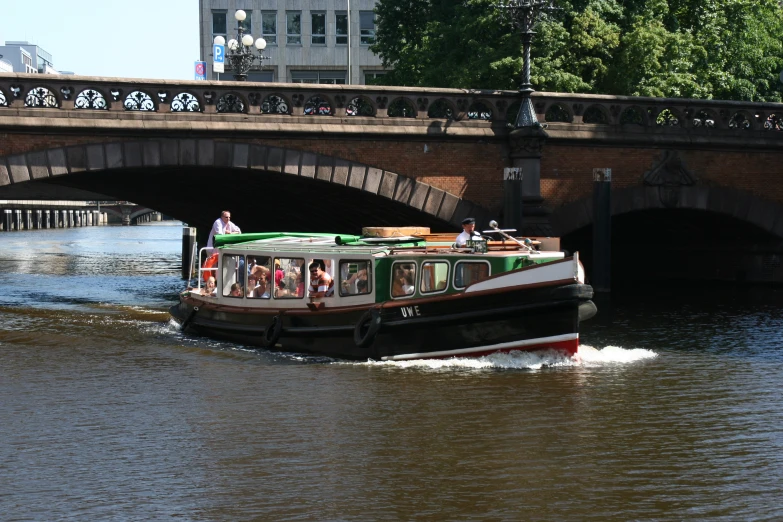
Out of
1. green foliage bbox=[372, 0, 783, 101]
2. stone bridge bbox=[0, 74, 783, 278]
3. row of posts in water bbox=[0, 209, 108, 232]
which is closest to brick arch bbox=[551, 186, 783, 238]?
stone bridge bbox=[0, 74, 783, 278]

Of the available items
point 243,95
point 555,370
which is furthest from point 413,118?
point 555,370

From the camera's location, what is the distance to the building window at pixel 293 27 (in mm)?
75562

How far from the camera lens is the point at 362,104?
96.9ft

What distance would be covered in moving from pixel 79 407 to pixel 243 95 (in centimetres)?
1367

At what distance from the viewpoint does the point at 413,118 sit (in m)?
29.8

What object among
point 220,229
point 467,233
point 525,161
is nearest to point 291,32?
point 525,161

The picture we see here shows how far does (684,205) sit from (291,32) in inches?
1840

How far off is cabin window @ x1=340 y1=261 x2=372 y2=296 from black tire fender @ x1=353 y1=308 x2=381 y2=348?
0.49m

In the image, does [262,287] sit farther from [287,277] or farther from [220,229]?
[220,229]

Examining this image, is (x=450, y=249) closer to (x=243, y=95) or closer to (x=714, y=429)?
(x=714, y=429)

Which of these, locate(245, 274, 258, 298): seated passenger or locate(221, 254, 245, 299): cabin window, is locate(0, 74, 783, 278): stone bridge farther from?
locate(245, 274, 258, 298): seated passenger

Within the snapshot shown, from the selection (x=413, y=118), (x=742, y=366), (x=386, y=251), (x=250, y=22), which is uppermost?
(x=250, y=22)

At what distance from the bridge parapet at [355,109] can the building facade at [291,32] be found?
4354 cm

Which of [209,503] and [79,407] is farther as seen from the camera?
[79,407]
